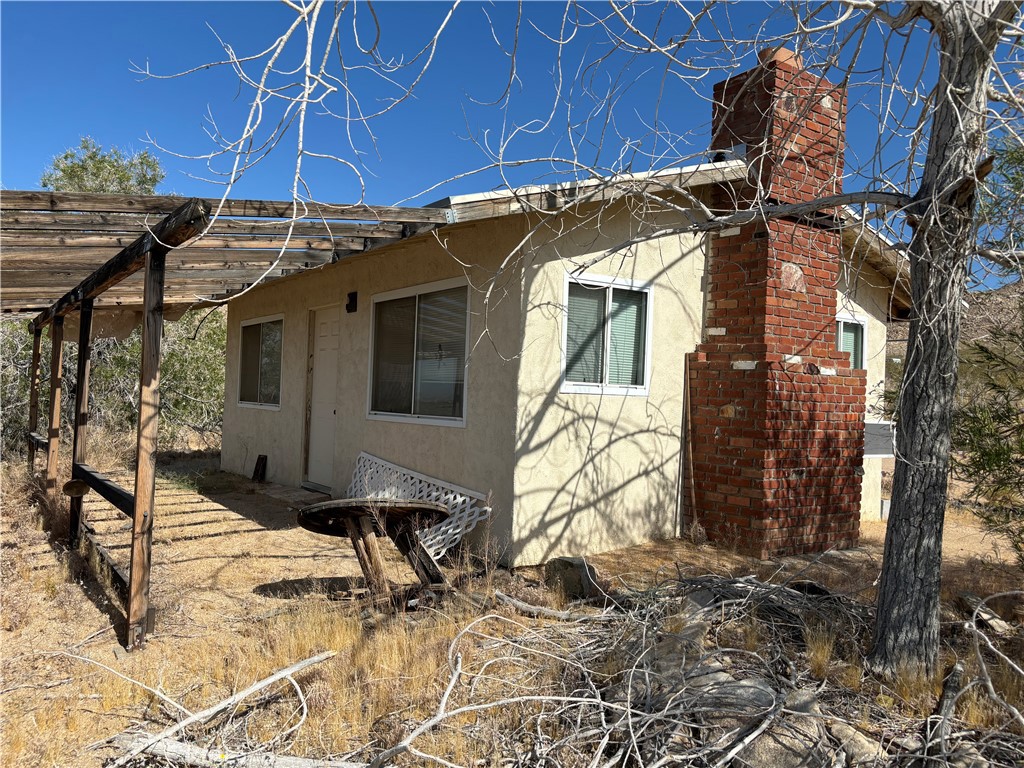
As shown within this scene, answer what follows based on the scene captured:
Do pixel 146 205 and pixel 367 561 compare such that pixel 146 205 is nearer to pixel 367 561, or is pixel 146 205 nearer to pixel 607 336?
pixel 367 561

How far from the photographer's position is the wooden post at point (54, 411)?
8484 mm

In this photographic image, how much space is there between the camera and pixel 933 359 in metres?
3.83

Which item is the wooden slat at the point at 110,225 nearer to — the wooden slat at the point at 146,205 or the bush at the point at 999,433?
the wooden slat at the point at 146,205

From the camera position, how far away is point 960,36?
365 centimetres

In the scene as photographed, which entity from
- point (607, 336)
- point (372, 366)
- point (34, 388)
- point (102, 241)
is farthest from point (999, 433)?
point (34, 388)

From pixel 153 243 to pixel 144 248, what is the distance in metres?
0.22

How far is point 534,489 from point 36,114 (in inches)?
227

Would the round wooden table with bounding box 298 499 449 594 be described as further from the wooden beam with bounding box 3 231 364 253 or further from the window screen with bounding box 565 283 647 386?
the window screen with bounding box 565 283 647 386

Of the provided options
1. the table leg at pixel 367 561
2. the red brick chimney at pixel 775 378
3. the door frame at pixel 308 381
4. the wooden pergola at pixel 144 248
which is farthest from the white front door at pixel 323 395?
the red brick chimney at pixel 775 378

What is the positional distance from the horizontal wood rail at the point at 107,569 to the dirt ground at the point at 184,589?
0.33ft

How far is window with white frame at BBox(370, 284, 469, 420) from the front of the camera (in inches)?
285

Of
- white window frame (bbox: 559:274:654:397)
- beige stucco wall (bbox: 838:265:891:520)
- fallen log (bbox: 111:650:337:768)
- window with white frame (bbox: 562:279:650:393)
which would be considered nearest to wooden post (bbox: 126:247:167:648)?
fallen log (bbox: 111:650:337:768)

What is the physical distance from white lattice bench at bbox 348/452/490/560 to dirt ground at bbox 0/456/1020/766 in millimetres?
414

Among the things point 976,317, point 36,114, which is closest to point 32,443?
point 36,114
